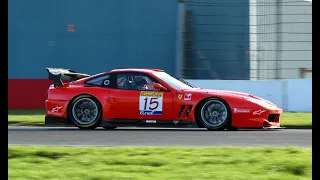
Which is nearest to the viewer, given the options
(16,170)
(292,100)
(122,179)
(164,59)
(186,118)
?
(122,179)

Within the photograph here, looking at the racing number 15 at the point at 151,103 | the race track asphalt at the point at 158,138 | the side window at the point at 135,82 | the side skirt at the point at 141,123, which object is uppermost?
the side window at the point at 135,82

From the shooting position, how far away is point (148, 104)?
435 inches

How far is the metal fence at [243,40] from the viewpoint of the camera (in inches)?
674

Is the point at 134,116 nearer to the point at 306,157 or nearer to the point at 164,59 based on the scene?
the point at 306,157

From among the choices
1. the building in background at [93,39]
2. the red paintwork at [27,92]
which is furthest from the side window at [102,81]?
the red paintwork at [27,92]

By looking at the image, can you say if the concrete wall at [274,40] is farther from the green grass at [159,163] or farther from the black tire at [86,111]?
the green grass at [159,163]

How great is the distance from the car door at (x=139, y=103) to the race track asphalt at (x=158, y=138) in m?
0.79

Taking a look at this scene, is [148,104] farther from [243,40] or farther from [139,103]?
[243,40]

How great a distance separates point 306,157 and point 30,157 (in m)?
2.93

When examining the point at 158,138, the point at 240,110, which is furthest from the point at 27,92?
the point at 158,138

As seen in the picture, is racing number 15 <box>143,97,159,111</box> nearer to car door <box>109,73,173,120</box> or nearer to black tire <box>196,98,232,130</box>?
car door <box>109,73,173,120</box>

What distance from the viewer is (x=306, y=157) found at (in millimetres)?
6328
